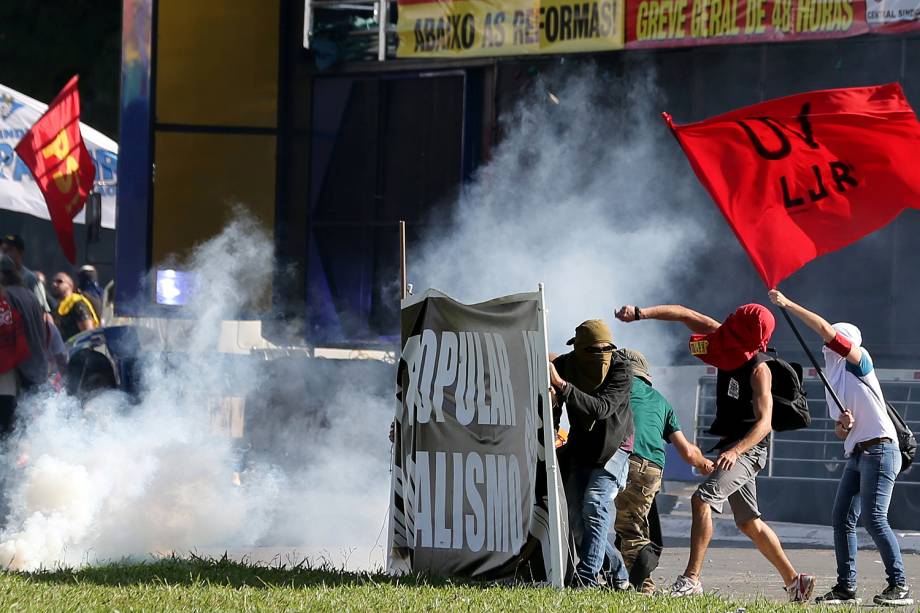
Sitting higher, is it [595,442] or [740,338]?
[740,338]

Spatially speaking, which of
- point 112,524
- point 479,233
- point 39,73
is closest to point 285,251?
point 479,233

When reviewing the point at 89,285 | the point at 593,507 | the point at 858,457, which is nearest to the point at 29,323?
the point at 593,507

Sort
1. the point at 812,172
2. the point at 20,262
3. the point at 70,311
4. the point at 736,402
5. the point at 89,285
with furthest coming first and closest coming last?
the point at 89,285 < the point at 70,311 < the point at 20,262 < the point at 812,172 < the point at 736,402

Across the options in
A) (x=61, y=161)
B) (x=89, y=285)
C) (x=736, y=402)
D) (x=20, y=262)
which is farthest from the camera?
(x=89, y=285)

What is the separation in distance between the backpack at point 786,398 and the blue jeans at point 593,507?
802mm

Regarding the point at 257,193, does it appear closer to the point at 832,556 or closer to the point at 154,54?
the point at 154,54

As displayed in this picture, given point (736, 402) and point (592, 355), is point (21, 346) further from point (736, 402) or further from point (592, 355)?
point (736, 402)

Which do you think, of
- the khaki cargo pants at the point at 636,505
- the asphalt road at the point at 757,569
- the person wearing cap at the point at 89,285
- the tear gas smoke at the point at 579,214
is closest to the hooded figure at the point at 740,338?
the khaki cargo pants at the point at 636,505

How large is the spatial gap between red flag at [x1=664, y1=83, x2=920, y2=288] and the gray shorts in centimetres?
89

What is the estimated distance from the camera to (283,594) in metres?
7.06

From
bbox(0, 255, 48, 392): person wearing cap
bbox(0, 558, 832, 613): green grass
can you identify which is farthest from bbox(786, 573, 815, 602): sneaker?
bbox(0, 255, 48, 392): person wearing cap

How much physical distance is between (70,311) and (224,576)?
8912mm

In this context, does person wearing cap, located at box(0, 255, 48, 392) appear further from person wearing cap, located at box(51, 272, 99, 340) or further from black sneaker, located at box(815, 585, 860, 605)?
black sneaker, located at box(815, 585, 860, 605)

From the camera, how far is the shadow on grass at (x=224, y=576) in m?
7.46
